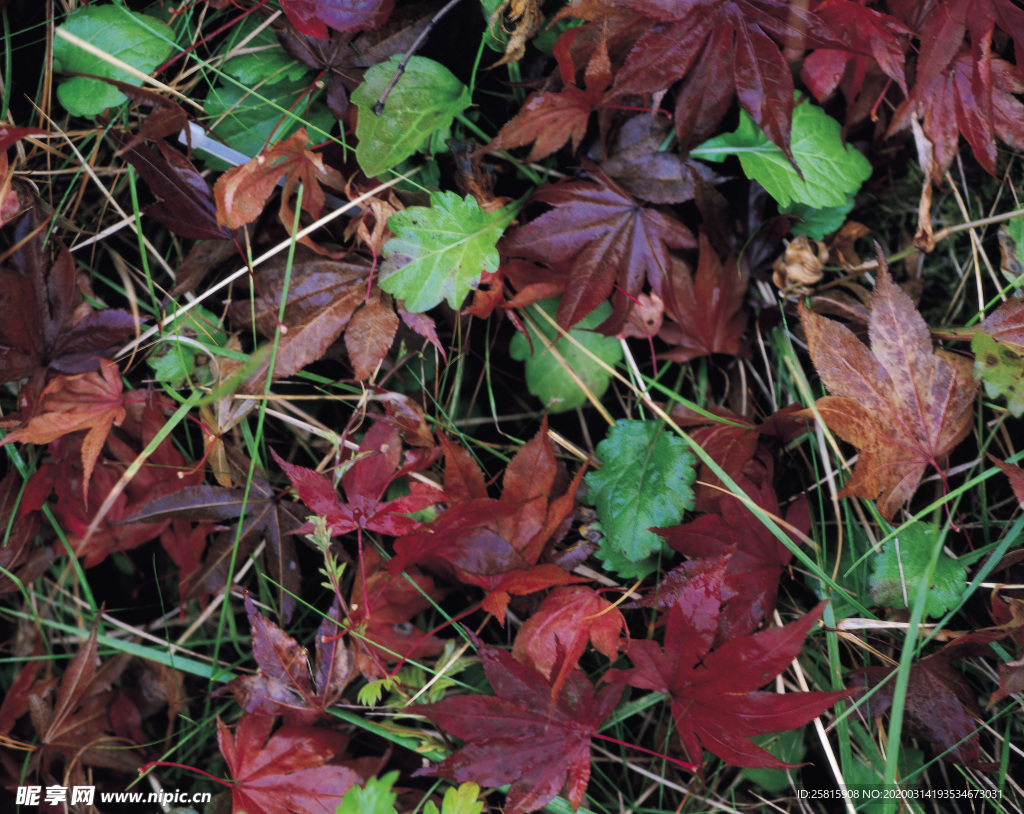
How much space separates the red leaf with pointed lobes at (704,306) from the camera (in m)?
1.01

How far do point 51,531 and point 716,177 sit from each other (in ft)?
4.58

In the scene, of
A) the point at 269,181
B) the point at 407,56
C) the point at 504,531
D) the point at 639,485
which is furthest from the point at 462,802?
the point at 407,56

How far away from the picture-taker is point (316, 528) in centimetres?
85

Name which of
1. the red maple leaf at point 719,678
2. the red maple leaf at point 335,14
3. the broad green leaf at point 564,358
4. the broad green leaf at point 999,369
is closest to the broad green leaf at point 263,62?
the red maple leaf at point 335,14

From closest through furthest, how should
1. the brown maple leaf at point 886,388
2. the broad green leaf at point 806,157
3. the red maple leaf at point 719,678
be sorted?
the red maple leaf at point 719,678
the brown maple leaf at point 886,388
the broad green leaf at point 806,157

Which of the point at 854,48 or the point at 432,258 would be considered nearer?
the point at 854,48

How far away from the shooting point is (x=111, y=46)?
1012 mm

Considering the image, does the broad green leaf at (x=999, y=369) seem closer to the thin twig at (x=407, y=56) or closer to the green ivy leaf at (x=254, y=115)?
the thin twig at (x=407, y=56)

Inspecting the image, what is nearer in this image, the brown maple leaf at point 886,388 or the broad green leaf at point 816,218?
the brown maple leaf at point 886,388

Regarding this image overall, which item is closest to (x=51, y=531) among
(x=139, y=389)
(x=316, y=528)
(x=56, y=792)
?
(x=139, y=389)

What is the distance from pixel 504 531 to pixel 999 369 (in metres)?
0.77

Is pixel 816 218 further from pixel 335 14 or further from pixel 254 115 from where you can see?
pixel 254 115

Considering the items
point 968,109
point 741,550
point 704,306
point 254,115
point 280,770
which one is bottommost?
point 280,770

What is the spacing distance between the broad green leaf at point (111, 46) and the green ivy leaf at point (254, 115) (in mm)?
109
